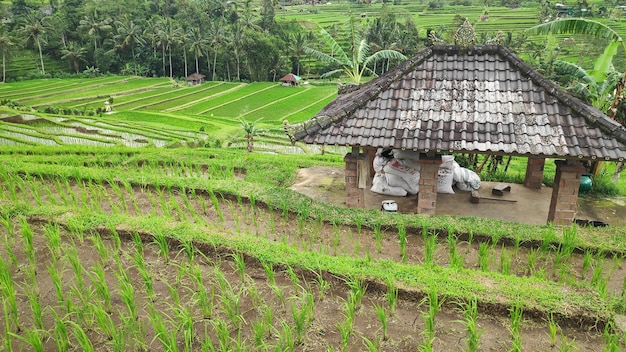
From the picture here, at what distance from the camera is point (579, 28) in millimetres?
8188

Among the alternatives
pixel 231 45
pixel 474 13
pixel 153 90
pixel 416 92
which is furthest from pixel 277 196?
pixel 474 13

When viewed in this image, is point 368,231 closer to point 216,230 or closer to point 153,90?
point 216,230

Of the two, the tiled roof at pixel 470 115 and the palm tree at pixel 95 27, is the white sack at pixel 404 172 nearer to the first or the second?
the tiled roof at pixel 470 115

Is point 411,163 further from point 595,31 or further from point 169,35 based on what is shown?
point 169,35

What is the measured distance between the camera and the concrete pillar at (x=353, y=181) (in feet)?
23.7

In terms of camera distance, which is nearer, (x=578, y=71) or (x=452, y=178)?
(x=452, y=178)

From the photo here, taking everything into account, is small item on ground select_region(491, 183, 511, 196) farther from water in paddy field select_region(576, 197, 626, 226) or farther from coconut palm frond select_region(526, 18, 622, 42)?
coconut palm frond select_region(526, 18, 622, 42)

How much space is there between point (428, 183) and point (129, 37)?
4756cm

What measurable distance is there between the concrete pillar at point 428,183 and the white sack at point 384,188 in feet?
3.59

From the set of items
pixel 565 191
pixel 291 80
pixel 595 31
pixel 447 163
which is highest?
pixel 595 31

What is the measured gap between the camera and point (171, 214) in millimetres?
6992

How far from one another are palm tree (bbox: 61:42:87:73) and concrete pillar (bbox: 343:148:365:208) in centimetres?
4664

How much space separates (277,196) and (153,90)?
35.3 m

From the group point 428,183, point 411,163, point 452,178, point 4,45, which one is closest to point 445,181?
point 452,178
